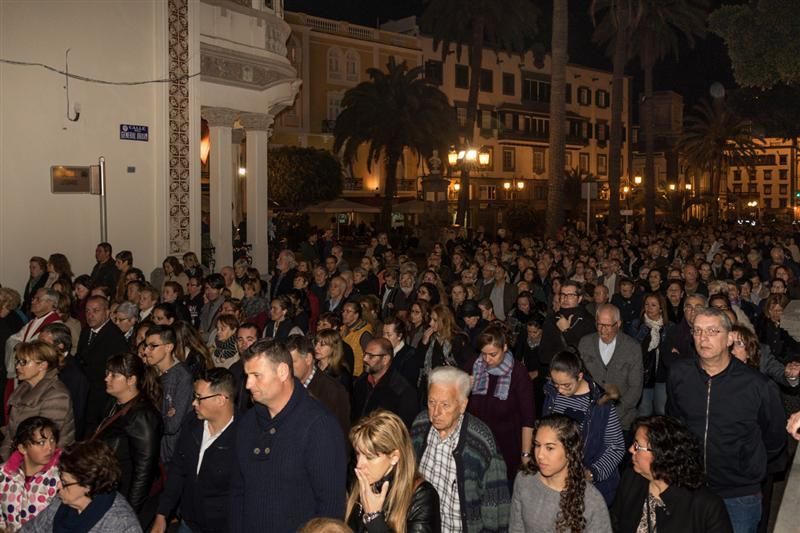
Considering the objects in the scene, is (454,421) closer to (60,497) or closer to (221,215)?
(60,497)

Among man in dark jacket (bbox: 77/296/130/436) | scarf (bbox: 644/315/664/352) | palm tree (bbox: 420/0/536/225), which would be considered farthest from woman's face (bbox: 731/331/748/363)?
palm tree (bbox: 420/0/536/225)

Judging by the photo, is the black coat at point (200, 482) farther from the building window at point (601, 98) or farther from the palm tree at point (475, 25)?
the building window at point (601, 98)

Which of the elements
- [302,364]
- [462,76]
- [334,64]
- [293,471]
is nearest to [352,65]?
[334,64]

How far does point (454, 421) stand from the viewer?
5.08 m

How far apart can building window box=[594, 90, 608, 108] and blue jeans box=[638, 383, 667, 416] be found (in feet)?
237

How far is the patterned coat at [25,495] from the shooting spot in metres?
5.16

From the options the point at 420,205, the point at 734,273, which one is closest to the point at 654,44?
the point at 420,205

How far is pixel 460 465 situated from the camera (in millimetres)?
5012

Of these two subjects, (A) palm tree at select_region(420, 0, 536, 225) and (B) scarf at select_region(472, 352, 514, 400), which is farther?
(A) palm tree at select_region(420, 0, 536, 225)

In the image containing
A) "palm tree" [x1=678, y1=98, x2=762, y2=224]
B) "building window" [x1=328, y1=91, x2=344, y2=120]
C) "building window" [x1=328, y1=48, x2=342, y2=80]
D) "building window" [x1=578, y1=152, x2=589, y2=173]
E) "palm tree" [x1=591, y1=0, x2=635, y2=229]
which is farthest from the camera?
"building window" [x1=578, y1=152, x2=589, y2=173]

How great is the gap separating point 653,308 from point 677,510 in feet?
18.3

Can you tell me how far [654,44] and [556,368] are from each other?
4720 centimetres

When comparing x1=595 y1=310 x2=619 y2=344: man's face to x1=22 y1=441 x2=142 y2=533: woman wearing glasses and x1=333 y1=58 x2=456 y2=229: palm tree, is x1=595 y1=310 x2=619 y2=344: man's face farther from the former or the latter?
x1=333 y1=58 x2=456 y2=229: palm tree

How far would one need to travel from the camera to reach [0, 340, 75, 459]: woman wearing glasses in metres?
6.18
